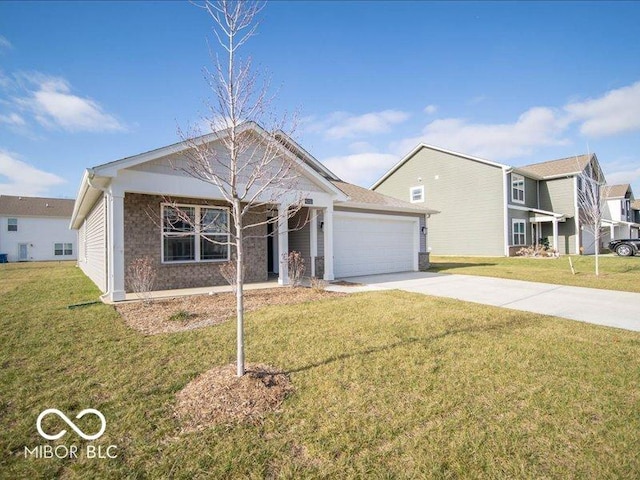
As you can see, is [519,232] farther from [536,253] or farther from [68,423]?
[68,423]

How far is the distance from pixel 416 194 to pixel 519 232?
7970 mm

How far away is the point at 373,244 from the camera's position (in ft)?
46.4

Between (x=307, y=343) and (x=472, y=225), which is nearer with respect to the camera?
(x=307, y=343)

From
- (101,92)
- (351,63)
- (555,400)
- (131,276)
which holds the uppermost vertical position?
(351,63)

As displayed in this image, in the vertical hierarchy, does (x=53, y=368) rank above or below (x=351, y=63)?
below

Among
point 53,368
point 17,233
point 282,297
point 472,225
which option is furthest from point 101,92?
point 17,233

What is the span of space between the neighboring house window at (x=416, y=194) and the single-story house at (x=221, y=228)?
10.2 meters

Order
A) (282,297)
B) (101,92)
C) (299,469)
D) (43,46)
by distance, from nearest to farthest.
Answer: (299,469)
(282,297)
(43,46)
(101,92)

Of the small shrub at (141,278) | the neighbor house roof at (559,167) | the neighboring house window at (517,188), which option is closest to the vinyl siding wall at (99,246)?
the small shrub at (141,278)

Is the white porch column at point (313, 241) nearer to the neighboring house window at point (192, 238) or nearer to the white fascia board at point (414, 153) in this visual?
the neighboring house window at point (192, 238)

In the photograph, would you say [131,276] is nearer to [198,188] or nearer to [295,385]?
[198,188]

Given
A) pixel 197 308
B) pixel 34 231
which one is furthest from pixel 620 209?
pixel 34 231

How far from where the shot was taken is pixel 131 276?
8.78 meters

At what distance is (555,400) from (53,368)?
5967mm
